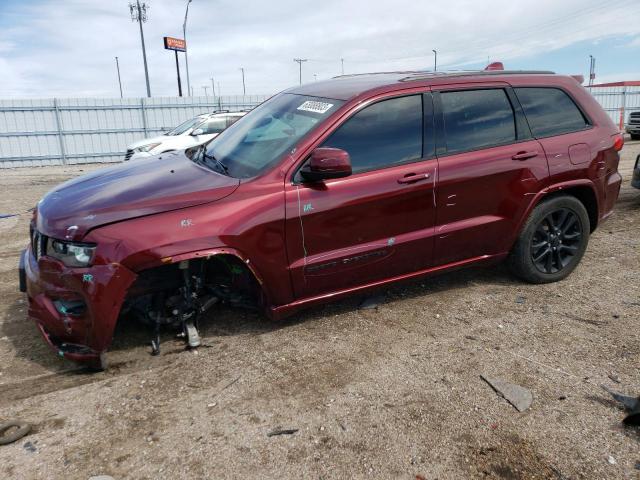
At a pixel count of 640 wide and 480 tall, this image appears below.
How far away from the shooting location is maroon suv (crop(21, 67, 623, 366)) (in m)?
3.03

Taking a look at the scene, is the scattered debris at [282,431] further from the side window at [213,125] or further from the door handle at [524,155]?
the side window at [213,125]

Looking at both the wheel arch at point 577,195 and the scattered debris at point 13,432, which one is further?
the wheel arch at point 577,195

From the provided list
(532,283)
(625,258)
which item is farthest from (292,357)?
(625,258)

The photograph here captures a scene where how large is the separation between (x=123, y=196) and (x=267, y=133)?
123cm

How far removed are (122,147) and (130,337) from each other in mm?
18392

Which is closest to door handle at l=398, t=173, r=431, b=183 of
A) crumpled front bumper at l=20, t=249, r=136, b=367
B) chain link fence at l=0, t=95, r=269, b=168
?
crumpled front bumper at l=20, t=249, r=136, b=367

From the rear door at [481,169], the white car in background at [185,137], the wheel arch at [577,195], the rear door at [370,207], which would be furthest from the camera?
the white car in background at [185,137]

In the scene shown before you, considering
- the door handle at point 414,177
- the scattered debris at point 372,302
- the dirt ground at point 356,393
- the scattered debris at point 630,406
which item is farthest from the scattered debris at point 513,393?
the door handle at point 414,177

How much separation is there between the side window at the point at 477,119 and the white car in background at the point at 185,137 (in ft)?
27.3

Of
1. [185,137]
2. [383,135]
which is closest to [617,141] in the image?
[383,135]

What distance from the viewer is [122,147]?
66.1 feet

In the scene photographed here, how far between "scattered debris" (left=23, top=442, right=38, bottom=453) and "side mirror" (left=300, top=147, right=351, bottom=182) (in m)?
2.18

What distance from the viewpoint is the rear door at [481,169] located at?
3.80m

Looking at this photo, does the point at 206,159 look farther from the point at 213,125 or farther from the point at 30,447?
the point at 213,125
